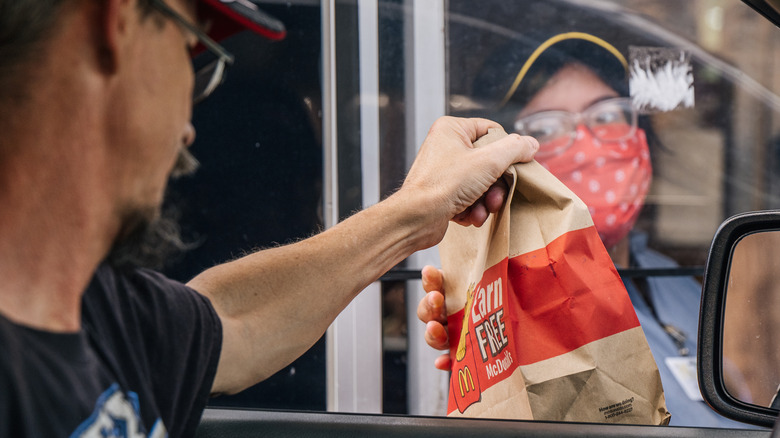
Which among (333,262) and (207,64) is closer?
(207,64)

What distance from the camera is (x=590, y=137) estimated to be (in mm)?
2115

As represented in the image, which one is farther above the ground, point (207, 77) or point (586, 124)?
point (207, 77)

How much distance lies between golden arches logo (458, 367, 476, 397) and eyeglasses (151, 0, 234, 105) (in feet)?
1.88

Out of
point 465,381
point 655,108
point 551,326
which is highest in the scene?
point 655,108

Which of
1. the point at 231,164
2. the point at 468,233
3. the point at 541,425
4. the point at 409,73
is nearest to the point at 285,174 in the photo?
the point at 231,164

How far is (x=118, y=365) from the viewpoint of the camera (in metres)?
0.71

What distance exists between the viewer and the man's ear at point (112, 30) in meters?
0.60

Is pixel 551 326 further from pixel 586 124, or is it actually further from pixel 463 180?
pixel 586 124

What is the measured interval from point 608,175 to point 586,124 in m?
0.17

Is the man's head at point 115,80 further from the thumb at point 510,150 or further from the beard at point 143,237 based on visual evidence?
the thumb at point 510,150

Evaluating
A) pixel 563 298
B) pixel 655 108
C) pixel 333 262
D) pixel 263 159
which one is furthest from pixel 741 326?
pixel 263 159

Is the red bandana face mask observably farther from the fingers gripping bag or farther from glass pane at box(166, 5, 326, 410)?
the fingers gripping bag

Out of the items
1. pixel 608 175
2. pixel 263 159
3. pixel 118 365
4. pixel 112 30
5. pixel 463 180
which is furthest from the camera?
pixel 608 175

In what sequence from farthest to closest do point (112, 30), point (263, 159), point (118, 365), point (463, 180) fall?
point (263, 159), point (463, 180), point (118, 365), point (112, 30)
